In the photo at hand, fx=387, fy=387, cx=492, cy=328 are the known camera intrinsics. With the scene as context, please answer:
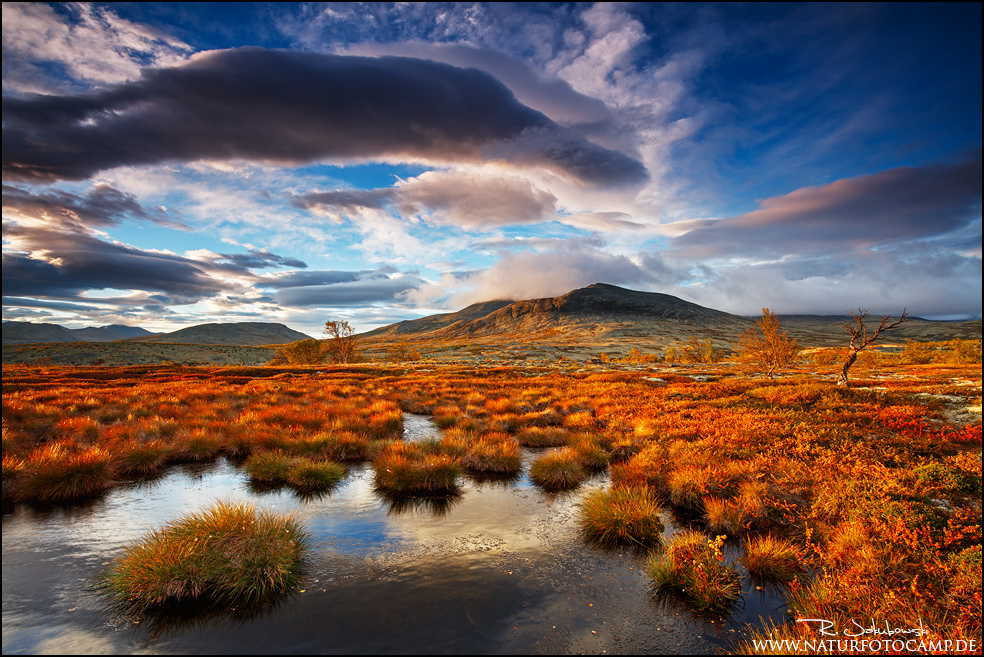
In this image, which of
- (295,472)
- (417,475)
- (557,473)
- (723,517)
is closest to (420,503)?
(417,475)

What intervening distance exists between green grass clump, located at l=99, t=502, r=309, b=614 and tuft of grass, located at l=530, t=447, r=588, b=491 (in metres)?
6.99

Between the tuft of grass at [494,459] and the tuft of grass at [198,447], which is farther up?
the tuft of grass at [198,447]

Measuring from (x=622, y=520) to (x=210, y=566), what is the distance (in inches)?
300

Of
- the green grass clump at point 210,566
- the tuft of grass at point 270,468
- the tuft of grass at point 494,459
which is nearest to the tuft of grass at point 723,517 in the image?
the tuft of grass at point 494,459

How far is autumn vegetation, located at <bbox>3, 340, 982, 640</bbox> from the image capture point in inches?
244

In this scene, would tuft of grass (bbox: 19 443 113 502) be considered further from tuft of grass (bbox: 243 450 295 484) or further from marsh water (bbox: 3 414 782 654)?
tuft of grass (bbox: 243 450 295 484)

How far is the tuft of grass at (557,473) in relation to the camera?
38.2 ft

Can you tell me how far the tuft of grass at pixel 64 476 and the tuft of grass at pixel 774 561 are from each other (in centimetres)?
1519

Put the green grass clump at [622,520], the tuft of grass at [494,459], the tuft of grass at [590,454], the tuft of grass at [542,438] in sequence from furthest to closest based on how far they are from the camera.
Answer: the tuft of grass at [542,438] → the tuft of grass at [590,454] → the tuft of grass at [494,459] → the green grass clump at [622,520]

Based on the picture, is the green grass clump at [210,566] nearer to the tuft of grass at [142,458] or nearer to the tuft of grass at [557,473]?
the tuft of grass at [142,458]

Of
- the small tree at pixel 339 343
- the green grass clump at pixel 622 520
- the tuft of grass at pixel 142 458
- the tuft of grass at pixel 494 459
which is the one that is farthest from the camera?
the small tree at pixel 339 343

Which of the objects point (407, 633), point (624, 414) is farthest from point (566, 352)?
point (407, 633)

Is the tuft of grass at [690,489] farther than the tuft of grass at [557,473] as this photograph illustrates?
No

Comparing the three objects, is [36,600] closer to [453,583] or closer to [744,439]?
[453,583]
